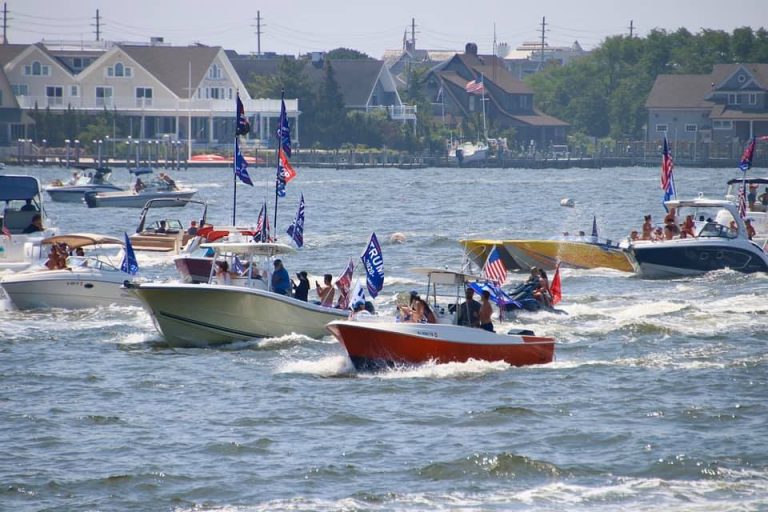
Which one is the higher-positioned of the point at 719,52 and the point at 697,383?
the point at 719,52

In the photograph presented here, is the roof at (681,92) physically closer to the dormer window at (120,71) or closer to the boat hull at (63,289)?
the dormer window at (120,71)

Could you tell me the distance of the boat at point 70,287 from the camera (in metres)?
35.0

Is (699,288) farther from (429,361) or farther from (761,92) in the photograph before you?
(761,92)

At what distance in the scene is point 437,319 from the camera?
28.4 m

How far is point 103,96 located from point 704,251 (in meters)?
98.0

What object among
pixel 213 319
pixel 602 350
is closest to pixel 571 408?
pixel 602 350

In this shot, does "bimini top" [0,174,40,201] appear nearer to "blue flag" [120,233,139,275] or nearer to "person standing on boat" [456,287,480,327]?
"blue flag" [120,233,139,275]

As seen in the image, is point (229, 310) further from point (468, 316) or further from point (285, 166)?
point (285, 166)

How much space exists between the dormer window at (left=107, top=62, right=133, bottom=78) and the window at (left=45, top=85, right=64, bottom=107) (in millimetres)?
4801

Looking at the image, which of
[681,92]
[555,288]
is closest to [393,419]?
[555,288]

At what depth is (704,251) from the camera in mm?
43625

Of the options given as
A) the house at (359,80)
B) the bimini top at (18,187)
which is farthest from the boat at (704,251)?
the house at (359,80)

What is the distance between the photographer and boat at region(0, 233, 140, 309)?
115ft

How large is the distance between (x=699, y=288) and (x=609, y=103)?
422 feet
